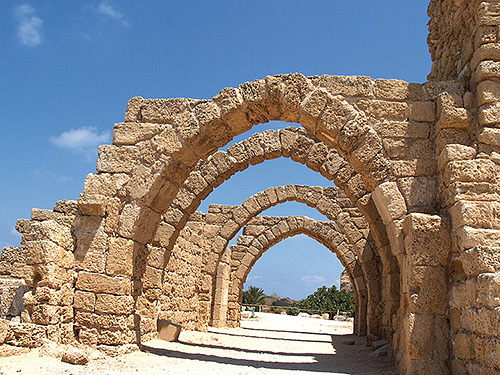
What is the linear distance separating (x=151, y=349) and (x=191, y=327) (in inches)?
153

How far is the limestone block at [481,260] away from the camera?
3941mm

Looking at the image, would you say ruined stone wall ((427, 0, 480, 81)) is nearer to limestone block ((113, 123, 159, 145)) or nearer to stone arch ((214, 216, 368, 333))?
limestone block ((113, 123, 159, 145))

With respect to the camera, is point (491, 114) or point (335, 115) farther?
point (335, 115)

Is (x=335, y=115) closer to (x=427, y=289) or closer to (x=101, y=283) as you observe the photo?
(x=427, y=289)

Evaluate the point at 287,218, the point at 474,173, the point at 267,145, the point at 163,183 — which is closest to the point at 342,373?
the point at 474,173

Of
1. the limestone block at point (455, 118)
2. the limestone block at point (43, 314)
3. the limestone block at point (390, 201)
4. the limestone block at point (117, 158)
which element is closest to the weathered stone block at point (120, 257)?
the limestone block at point (43, 314)

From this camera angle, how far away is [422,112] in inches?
208

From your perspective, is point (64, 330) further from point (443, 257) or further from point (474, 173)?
point (474, 173)

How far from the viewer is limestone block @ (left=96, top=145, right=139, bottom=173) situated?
5805 mm

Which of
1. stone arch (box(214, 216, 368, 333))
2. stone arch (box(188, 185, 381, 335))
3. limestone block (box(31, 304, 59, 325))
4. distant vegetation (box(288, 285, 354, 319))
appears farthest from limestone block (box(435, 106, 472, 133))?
distant vegetation (box(288, 285, 354, 319))

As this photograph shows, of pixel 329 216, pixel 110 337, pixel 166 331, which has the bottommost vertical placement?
pixel 166 331

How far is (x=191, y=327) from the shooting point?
9969mm

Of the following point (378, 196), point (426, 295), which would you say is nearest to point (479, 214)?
point (426, 295)

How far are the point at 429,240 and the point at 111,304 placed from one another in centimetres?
368
